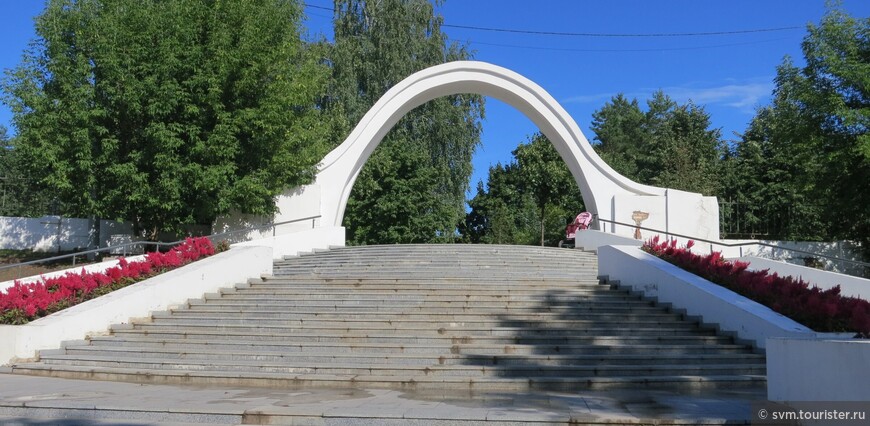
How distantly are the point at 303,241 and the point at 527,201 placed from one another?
2227cm

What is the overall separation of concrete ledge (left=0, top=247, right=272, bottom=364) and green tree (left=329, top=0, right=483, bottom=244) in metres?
15.1

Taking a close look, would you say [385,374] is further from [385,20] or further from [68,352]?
[385,20]

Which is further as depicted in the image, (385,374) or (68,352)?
(68,352)

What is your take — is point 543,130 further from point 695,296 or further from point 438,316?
point 438,316

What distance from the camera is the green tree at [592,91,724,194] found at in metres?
32.5

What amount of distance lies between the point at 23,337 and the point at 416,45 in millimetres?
26328

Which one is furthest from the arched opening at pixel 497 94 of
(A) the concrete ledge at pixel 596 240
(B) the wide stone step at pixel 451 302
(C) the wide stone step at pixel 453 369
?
(C) the wide stone step at pixel 453 369

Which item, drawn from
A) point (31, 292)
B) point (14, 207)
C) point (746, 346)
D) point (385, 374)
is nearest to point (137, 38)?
point (31, 292)

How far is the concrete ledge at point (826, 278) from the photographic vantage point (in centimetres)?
1334

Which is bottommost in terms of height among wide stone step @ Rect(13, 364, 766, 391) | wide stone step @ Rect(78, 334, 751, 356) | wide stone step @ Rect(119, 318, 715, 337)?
wide stone step @ Rect(13, 364, 766, 391)

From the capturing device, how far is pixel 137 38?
17719mm

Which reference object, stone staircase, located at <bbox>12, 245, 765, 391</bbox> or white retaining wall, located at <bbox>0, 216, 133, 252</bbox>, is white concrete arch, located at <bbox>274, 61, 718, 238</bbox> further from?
stone staircase, located at <bbox>12, 245, 765, 391</bbox>

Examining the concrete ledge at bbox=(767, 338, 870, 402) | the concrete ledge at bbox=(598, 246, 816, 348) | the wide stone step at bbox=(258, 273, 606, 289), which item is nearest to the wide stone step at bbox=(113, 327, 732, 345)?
the concrete ledge at bbox=(598, 246, 816, 348)

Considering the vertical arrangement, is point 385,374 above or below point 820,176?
below
